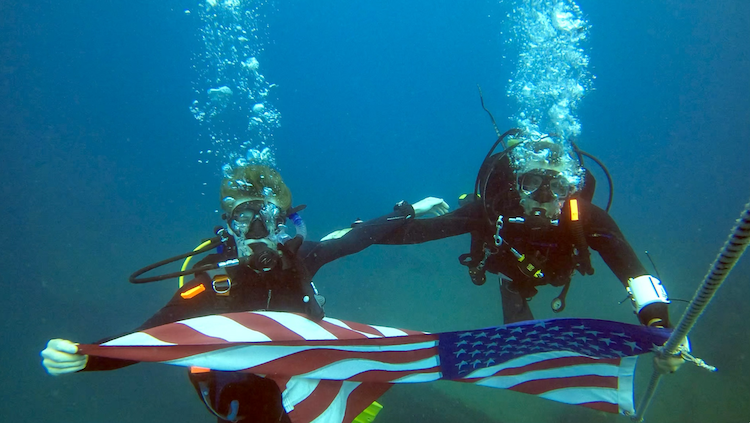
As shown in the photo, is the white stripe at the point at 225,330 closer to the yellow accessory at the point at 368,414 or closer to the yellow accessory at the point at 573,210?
the yellow accessory at the point at 368,414

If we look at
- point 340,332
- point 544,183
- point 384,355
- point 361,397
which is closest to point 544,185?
point 544,183

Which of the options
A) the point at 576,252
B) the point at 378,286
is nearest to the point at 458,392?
the point at 576,252

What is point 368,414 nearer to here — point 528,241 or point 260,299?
point 260,299

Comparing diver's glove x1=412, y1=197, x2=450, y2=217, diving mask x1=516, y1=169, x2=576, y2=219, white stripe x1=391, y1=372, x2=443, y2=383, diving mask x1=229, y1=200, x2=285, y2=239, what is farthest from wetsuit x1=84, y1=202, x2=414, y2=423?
diving mask x1=516, y1=169, x2=576, y2=219

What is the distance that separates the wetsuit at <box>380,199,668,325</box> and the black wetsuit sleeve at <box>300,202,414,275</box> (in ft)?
0.37

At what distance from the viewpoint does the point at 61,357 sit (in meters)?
2.03

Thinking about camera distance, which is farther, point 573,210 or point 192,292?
point 573,210

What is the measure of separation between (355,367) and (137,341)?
4.89 feet

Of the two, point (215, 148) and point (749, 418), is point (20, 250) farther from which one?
point (215, 148)

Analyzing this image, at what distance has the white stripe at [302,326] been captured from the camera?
8.81 ft

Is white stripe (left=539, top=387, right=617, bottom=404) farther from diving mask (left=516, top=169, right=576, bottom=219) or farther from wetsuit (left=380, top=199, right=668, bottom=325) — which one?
diving mask (left=516, top=169, right=576, bottom=219)

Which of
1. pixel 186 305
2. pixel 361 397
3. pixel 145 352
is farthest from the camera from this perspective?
pixel 186 305

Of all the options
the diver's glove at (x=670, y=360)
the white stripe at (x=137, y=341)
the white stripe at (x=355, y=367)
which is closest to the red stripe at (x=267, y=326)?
the white stripe at (x=355, y=367)

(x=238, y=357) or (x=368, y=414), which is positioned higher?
(x=238, y=357)
